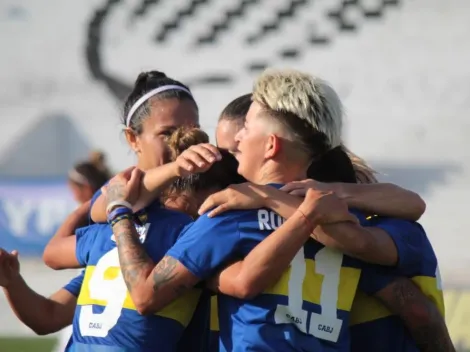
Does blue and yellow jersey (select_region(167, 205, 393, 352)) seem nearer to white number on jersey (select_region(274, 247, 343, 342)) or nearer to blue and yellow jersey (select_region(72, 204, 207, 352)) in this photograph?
white number on jersey (select_region(274, 247, 343, 342))

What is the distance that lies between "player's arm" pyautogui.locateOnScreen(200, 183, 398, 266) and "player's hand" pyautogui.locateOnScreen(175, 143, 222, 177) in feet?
0.33

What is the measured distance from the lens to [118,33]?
47.5ft

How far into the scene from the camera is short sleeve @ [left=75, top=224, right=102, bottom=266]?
2574mm

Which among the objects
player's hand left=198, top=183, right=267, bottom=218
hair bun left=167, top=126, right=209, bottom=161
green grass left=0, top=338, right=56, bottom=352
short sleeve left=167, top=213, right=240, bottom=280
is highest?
green grass left=0, top=338, right=56, bottom=352

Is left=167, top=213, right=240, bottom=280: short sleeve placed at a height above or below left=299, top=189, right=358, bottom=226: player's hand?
below

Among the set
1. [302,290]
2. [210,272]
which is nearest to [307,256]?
[302,290]

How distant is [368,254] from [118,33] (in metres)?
12.6

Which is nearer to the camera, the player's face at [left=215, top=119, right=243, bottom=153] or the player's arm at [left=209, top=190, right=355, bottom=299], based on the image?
the player's arm at [left=209, top=190, right=355, bottom=299]

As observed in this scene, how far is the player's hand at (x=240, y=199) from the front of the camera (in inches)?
86.7

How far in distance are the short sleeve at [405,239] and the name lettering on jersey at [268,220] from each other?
0.88ft

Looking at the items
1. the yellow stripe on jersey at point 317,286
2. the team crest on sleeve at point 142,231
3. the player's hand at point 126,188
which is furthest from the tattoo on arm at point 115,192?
the yellow stripe on jersey at point 317,286

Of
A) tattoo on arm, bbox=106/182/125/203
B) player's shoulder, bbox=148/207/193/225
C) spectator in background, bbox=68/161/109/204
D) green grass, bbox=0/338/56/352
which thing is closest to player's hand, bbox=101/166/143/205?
tattoo on arm, bbox=106/182/125/203

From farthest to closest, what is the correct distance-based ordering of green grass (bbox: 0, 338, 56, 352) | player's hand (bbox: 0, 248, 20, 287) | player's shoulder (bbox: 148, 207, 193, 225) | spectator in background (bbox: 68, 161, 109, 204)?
green grass (bbox: 0, 338, 56, 352)
spectator in background (bbox: 68, 161, 109, 204)
player's hand (bbox: 0, 248, 20, 287)
player's shoulder (bbox: 148, 207, 193, 225)

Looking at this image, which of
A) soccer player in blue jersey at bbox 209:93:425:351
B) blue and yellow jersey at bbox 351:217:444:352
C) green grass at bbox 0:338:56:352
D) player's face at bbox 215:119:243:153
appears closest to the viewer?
soccer player in blue jersey at bbox 209:93:425:351
